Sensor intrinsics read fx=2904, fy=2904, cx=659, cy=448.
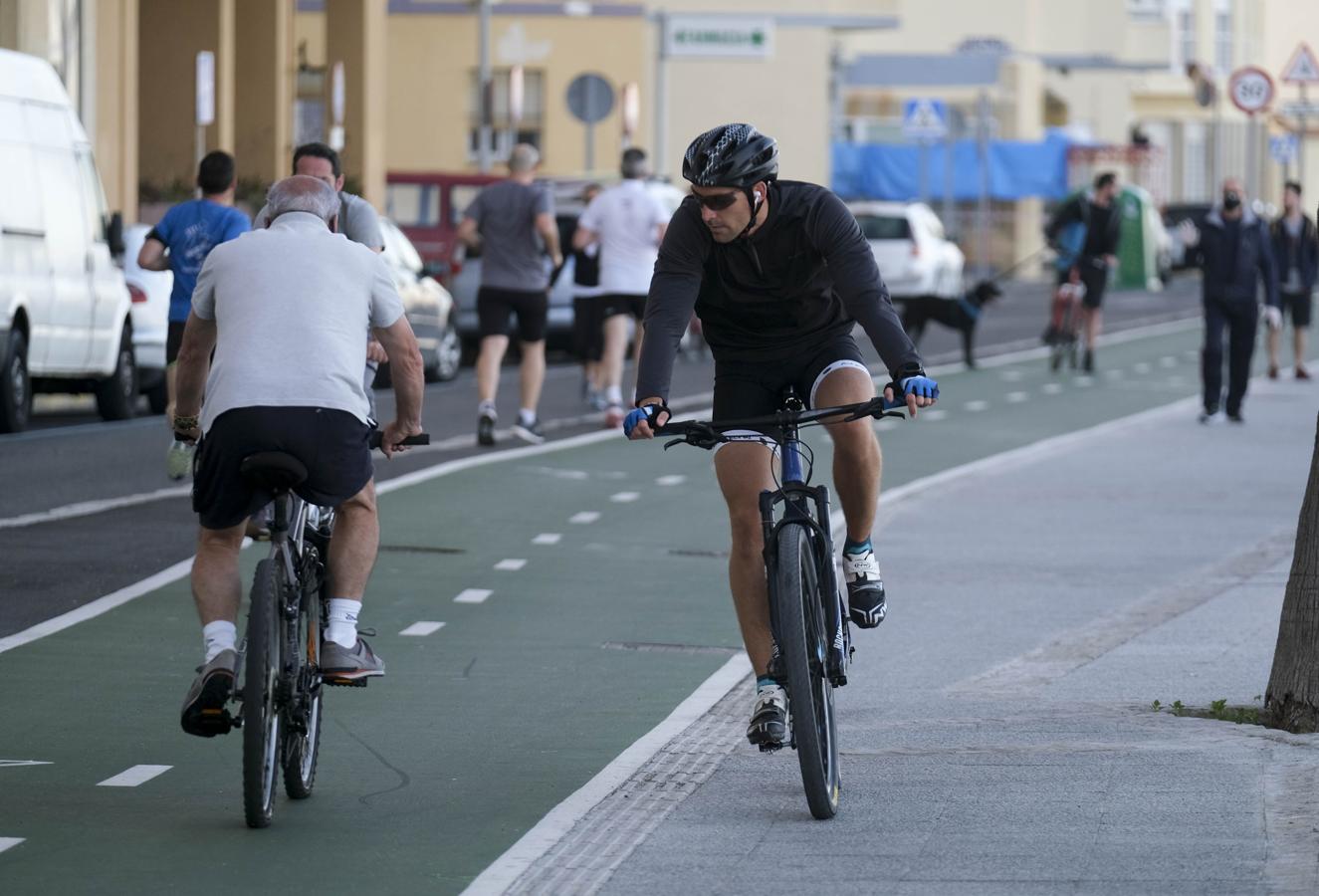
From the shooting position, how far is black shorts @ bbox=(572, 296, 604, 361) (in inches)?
793

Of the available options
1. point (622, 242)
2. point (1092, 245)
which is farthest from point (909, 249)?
point (622, 242)

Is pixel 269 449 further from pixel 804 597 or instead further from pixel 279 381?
pixel 804 597

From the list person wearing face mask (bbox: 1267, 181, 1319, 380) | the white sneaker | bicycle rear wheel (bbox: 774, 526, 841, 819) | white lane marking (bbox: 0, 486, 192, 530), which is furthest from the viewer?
person wearing face mask (bbox: 1267, 181, 1319, 380)

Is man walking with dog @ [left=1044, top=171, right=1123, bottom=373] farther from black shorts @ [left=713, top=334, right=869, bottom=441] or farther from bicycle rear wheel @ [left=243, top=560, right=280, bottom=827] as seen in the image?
bicycle rear wheel @ [left=243, top=560, right=280, bottom=827]

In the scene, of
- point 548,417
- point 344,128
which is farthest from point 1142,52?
point 548,417

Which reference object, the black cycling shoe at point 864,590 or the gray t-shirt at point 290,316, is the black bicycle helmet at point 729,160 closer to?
the gray t-shirt at point 290,316

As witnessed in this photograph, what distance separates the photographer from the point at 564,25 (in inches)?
1975

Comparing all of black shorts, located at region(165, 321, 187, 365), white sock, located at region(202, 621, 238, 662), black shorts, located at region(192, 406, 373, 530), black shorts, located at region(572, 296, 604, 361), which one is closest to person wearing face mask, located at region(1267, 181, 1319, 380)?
black shorts, located at region(572, 296, 604, 361)

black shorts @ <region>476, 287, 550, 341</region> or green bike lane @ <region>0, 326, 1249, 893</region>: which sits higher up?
black shorts @ <region>476, 287, 550, 341</region>

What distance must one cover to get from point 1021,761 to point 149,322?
51.6 ft

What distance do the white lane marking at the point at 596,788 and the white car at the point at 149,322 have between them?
1343 centimetres

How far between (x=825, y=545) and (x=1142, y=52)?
76.7m

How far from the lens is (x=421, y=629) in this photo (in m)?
10.8

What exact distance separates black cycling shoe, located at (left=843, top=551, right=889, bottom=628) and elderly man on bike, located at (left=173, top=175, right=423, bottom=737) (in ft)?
4.61
